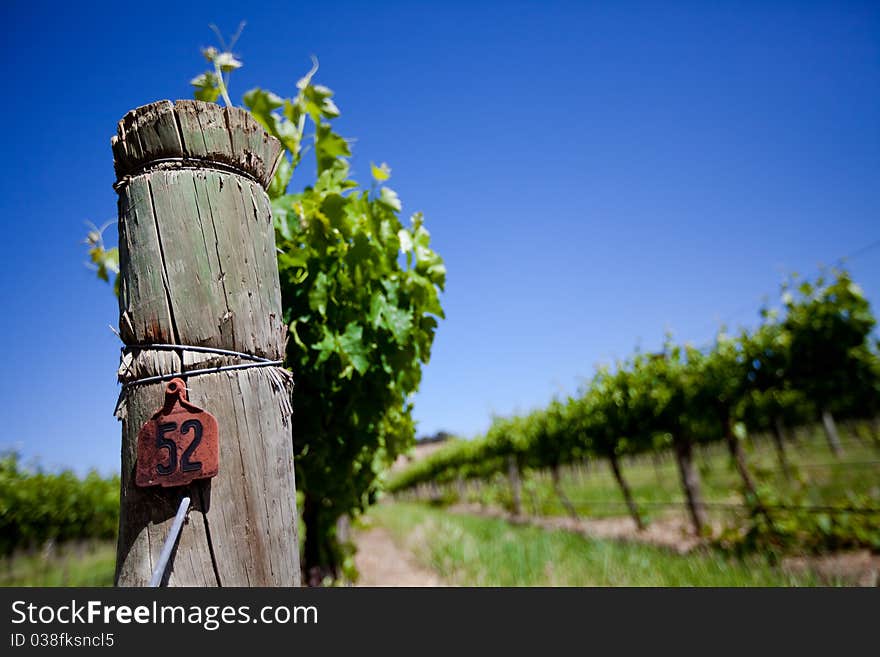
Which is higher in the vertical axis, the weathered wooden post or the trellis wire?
the weathered wooden post

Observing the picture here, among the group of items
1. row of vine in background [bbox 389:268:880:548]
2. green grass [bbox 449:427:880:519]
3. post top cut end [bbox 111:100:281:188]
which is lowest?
green grass [bbox 449:427:880:519]

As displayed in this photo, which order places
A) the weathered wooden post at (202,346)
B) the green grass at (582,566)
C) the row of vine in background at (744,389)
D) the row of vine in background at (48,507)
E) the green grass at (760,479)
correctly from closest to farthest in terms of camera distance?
the weathered wooden post at (202,346) < the green grass at (582,566) < the row of vine in background at (744,389) < the green grass at (760,479) < the row of vine in background at (48,507)

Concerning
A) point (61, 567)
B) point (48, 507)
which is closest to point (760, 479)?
point (48, 507)

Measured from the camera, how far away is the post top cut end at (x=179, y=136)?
1.13m

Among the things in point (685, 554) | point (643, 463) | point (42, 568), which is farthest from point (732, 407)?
point (643, 463)

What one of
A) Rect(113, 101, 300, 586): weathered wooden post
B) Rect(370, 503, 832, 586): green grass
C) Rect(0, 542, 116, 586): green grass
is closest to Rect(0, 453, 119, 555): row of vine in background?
Rect(0, 542, 116, 586): green grass

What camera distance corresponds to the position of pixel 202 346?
1.08 metres

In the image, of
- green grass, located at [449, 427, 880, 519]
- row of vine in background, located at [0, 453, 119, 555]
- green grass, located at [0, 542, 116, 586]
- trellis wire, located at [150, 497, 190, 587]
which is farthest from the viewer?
row of vine in background, located at [0, 453, 119, 555]

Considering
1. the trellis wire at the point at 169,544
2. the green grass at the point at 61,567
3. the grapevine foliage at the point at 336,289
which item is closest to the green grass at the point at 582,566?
the grapevine foliage at the point at 336,289

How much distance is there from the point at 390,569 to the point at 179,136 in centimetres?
780

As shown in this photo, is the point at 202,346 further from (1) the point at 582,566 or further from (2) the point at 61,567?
(2) the point at 61,567

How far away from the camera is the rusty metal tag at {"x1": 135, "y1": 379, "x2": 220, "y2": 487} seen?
973 mm

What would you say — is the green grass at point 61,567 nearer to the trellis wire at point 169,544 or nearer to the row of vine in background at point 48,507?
the row of vine in background at point 48,507

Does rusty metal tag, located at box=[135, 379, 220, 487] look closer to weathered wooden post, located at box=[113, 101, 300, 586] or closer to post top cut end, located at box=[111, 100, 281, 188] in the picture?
weathered wooden post, located at box=[113, 101, 300, 586]
